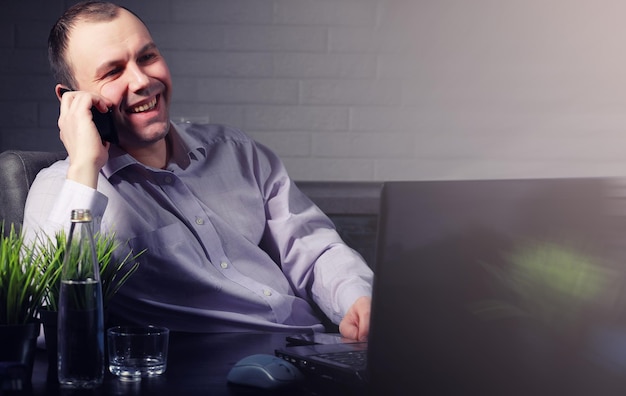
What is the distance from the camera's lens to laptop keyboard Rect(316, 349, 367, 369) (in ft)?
3.33

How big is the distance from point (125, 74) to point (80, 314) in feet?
2.88

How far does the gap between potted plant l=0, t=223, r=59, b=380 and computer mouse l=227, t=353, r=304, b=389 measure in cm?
24

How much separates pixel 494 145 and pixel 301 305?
1.49 meters

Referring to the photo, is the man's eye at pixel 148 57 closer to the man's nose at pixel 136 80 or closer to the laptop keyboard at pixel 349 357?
the man's nose at pixel 136 80

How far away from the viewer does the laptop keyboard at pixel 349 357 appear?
101cm

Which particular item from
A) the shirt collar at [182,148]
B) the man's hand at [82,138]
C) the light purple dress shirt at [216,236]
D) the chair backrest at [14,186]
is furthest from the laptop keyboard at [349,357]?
the chair backrest at [14,186]

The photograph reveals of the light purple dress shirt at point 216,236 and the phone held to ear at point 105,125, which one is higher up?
the phone held to ear at point 105,125

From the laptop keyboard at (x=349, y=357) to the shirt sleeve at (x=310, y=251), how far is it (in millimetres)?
541

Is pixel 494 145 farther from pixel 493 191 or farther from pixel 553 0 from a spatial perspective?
pixel 493 191

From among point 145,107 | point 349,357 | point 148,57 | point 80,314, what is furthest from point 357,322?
point 148,57

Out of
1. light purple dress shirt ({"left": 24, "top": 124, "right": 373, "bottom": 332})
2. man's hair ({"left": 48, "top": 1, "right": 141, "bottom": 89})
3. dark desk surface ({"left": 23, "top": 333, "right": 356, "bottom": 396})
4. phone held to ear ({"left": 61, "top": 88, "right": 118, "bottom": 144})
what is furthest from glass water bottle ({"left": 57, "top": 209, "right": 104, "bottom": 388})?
man's hair ({"left": 48, "top": 1, "right": 141, "bottom": 89})

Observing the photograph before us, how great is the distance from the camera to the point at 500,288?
765mm

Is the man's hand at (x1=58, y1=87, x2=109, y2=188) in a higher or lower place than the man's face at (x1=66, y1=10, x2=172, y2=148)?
lower

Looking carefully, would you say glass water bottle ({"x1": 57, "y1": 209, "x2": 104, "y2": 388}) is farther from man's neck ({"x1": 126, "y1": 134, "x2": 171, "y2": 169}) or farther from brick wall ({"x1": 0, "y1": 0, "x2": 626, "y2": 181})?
brick wall ({"x1": 0, "y1": 0, "x2": 626, "y2": 181})
